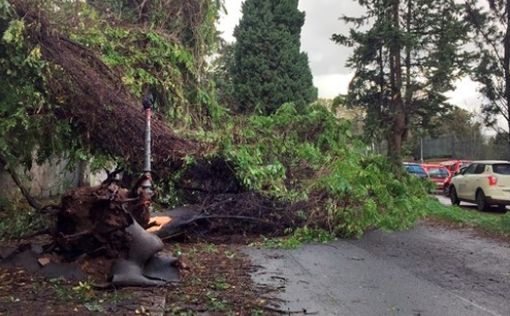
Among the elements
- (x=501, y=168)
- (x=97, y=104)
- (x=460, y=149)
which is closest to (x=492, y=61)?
(x=501, y=168)

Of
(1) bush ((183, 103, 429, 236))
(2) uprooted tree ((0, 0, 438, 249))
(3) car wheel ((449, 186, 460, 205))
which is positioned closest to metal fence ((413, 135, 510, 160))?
(3) car wheel ((449, 186, 460, 205))

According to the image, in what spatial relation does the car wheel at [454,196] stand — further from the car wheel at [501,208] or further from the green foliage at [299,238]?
the green foliage at [299,238]

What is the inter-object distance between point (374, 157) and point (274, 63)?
15.1 m

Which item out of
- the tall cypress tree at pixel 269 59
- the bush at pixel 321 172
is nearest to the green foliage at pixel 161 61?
the bush at pixel 321 172

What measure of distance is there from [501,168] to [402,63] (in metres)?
6.16

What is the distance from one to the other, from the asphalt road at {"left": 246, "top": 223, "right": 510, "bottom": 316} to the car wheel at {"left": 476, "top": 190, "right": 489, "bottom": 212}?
26.2ft

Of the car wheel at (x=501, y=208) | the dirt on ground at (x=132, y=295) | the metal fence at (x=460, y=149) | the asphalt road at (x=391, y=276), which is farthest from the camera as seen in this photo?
the metal fence at (x=460, y=149)

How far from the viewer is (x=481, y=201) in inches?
687

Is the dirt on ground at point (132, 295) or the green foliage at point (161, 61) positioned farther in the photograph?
the green foliage at point (161, 61)

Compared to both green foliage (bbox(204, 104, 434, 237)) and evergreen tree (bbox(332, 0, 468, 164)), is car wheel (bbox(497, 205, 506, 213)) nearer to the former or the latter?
evergreen tree (bbox(332, 0, 468, 164))

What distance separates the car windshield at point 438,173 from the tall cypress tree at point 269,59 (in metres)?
6.61

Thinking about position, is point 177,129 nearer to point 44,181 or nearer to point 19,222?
point 19,222

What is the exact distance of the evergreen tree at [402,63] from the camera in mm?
20320

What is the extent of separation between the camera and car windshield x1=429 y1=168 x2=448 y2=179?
2656 cm
